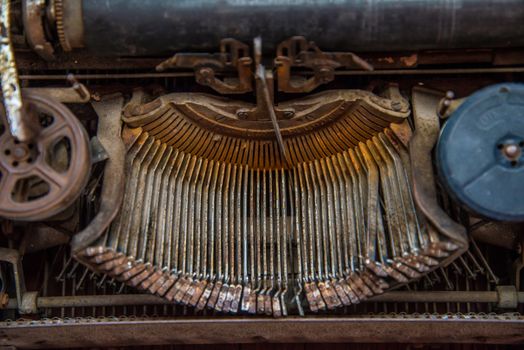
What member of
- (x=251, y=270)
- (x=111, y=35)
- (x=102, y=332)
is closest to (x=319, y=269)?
(x=251, y=270)

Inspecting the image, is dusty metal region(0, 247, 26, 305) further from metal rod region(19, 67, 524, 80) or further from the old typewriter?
metal rod region(19, 67, 524, 80)

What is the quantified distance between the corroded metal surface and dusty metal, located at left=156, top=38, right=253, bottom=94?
1.00 ft

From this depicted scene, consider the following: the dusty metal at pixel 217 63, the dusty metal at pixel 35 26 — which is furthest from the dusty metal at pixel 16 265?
the dusty metal at pixel 217 63

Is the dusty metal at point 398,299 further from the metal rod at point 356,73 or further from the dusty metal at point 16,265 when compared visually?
the metal rod at point 356,73

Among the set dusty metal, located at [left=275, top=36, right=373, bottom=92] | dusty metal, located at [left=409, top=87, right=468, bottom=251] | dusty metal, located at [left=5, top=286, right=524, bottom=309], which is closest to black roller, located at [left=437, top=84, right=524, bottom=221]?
dusty metal, located at [left=409, top=87, right=468, bottom=251]

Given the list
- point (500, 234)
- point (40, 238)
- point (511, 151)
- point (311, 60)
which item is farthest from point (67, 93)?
point (500, 234)

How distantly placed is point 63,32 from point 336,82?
2.18 meters

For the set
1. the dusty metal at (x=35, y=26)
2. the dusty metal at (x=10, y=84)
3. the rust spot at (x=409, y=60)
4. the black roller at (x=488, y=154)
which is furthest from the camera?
the rust spot at (x=409, y=60)

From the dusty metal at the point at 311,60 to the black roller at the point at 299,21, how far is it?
0.30 ft

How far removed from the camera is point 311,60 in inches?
264

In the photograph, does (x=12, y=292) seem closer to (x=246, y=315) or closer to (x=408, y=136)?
(x=246, y=315)

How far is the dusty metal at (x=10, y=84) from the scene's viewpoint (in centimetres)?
629

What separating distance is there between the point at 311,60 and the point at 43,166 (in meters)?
2.08

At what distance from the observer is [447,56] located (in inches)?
278
